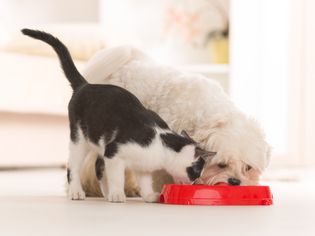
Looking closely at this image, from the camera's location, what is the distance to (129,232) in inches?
52.2

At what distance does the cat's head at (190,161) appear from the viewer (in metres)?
1.81

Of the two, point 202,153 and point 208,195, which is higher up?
point 202,153

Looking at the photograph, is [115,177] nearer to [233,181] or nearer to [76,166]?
[76,166]

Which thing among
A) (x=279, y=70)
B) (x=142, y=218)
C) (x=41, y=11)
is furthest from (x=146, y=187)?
(x=41, y=11)

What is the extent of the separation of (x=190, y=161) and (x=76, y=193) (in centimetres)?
34

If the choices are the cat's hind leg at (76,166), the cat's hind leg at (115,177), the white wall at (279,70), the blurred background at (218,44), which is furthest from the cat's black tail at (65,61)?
the white wall at (279,70)

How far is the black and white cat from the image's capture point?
69.6 inches

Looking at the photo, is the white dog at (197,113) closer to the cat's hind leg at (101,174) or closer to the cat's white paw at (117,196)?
the cat's hind leg at (101,174)

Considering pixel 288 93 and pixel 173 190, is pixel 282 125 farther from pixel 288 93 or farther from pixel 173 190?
pixel 173 190

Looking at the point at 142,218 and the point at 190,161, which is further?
the point at 190,161

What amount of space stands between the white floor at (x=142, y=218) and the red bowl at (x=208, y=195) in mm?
47

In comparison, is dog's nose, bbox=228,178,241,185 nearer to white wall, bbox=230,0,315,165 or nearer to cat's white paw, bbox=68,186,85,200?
cat's white paw, bbox=68,186,85,200

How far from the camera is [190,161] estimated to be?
1.81 meters

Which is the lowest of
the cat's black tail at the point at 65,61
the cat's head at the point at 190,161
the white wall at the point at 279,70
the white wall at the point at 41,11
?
the white wall at the point at 279,70
